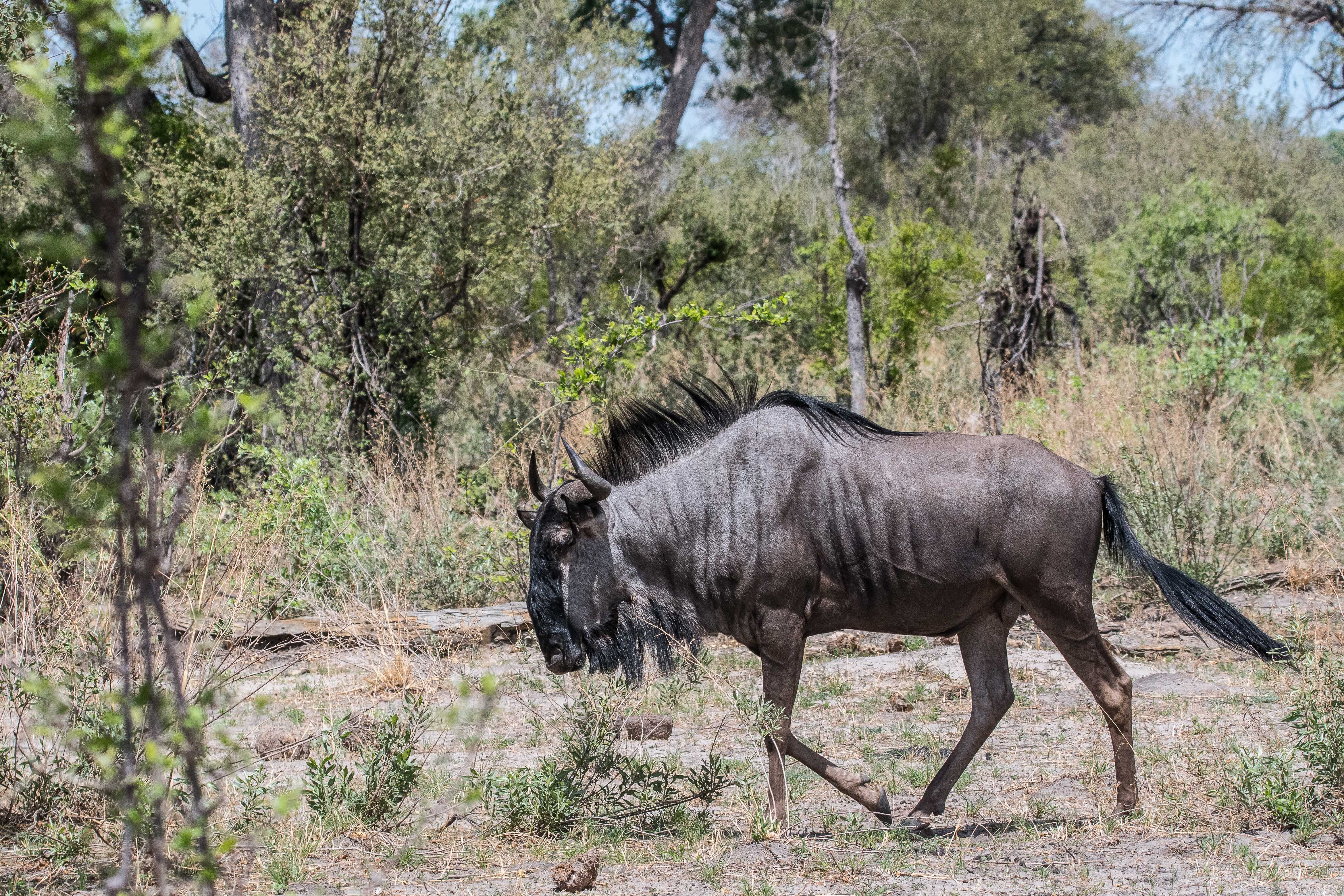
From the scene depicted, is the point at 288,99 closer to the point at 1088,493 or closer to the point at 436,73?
the point at 436,73

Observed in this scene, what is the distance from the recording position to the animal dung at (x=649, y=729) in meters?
5.94

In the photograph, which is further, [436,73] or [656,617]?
[436,73]

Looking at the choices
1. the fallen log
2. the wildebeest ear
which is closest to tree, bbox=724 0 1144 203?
the fallen log

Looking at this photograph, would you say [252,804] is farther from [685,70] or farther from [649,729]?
[685,70]

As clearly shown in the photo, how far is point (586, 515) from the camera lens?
15.9 feet

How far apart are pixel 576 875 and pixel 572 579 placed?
1.31 m

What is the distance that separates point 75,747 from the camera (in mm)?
4094

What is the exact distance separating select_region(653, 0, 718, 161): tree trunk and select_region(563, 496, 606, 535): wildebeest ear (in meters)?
14.1

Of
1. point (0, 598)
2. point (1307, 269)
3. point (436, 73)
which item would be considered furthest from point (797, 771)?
point (1307, 269)

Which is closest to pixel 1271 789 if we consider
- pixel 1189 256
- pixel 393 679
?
pixel 393 679

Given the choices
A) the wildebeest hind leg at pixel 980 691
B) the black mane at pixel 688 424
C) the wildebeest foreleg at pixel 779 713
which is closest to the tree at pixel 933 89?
the black mane at pixel 688 424

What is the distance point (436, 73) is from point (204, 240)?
2.83 m

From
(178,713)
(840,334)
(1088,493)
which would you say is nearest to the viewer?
(178,713)

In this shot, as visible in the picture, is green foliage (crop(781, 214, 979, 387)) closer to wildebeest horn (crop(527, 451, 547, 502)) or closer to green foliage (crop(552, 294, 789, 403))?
green foliage (crop(552, 294, 789, 403))
